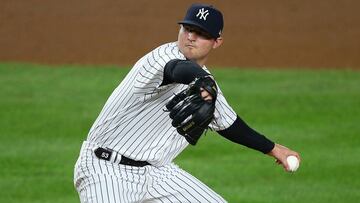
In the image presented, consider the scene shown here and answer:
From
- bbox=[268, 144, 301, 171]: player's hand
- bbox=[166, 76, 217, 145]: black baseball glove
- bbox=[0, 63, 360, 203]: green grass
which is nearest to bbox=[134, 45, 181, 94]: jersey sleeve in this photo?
bbox=[166, 76, 217, 145]: black baseball glove

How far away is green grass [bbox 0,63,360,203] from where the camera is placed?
9820mm

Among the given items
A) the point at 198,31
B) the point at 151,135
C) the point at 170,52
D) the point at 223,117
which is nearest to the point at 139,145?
the point at 151,135

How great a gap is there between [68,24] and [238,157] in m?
7.95

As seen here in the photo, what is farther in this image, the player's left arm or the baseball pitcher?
the player's left arm

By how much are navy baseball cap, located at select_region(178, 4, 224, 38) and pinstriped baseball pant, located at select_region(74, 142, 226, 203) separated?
96 cm

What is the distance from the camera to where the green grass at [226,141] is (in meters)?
9.82

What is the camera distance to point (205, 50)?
609 cm

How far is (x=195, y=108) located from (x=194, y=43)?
2.61ft

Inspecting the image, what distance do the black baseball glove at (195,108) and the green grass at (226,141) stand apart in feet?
12.9

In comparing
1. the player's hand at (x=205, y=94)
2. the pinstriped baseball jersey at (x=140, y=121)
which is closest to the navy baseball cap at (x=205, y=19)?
the pinstriped baseball jersey at (x=140, y=121)

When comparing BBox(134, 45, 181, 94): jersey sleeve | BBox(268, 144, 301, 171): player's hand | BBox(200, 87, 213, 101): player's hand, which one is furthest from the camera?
BBox(268, 144, 301, 171): player's hand

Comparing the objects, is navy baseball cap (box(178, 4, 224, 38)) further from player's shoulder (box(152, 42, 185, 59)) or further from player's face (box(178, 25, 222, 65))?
player's shoulder (box(152, 42, 185, 59))

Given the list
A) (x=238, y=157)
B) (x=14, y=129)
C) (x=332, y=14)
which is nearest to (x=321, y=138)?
(x=238, y=157)

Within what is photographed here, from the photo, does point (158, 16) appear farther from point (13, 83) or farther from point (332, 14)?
point (13, 83)
